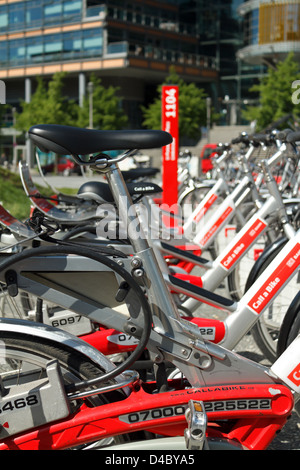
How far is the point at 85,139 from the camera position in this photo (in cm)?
181

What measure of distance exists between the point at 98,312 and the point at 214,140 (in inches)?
1810

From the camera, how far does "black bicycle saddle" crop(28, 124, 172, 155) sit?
70.6 inches

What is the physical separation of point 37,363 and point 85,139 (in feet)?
2.30

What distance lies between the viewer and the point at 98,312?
6.36 ft

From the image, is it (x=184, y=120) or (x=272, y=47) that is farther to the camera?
(x=272, y=47)

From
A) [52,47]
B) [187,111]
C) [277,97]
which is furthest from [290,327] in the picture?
[52,47]

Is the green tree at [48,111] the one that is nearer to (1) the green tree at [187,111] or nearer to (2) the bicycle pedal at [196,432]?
(1) the green tree at [187,111]

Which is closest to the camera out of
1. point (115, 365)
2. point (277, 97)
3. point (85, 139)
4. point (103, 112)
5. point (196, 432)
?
point (196, 432)

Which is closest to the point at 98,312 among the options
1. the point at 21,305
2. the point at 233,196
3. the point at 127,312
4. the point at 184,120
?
the point at 127,312

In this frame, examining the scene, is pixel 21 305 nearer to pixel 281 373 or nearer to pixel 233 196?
pixel 281 373

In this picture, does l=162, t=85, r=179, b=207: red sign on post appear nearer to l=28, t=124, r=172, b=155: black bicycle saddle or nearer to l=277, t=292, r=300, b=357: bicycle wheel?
l=277, t=292, r=300, b=357: bicycle wheel

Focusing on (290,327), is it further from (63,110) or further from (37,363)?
(63,110)

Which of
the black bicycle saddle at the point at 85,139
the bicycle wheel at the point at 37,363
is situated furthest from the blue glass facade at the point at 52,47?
the bicycle wheel at the point at 37,363

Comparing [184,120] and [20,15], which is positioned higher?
[20,15]
